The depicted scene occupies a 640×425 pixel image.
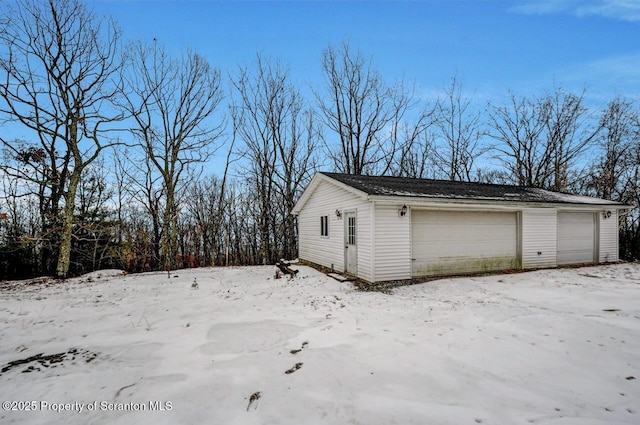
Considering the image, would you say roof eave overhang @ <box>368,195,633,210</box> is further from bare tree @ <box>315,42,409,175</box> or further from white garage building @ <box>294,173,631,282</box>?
bare tree @ <box>315,42,409,175</box>

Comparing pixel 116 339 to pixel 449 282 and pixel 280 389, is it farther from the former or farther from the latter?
pixel 449 282

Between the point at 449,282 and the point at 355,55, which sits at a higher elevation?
the point at 355,55

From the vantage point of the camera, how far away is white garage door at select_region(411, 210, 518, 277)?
8.66 meters

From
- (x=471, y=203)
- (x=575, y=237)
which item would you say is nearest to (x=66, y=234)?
(x=471, y=203)

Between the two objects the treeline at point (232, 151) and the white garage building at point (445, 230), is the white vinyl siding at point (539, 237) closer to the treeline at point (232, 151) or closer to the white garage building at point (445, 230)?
the white garage building at point (445, 230)


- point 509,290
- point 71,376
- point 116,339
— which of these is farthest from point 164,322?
point 509,290

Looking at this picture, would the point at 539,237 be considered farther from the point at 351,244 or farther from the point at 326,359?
the point at 326,359

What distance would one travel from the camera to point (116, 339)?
4312 mm

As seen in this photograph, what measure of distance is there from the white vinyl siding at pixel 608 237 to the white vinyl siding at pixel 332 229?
394 inches

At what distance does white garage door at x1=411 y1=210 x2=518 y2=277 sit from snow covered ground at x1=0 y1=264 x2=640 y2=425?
2083 mm

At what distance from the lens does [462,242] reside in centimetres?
913

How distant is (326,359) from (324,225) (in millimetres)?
7505

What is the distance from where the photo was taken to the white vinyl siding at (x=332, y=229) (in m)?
8.22

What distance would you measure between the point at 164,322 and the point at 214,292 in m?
2.32
